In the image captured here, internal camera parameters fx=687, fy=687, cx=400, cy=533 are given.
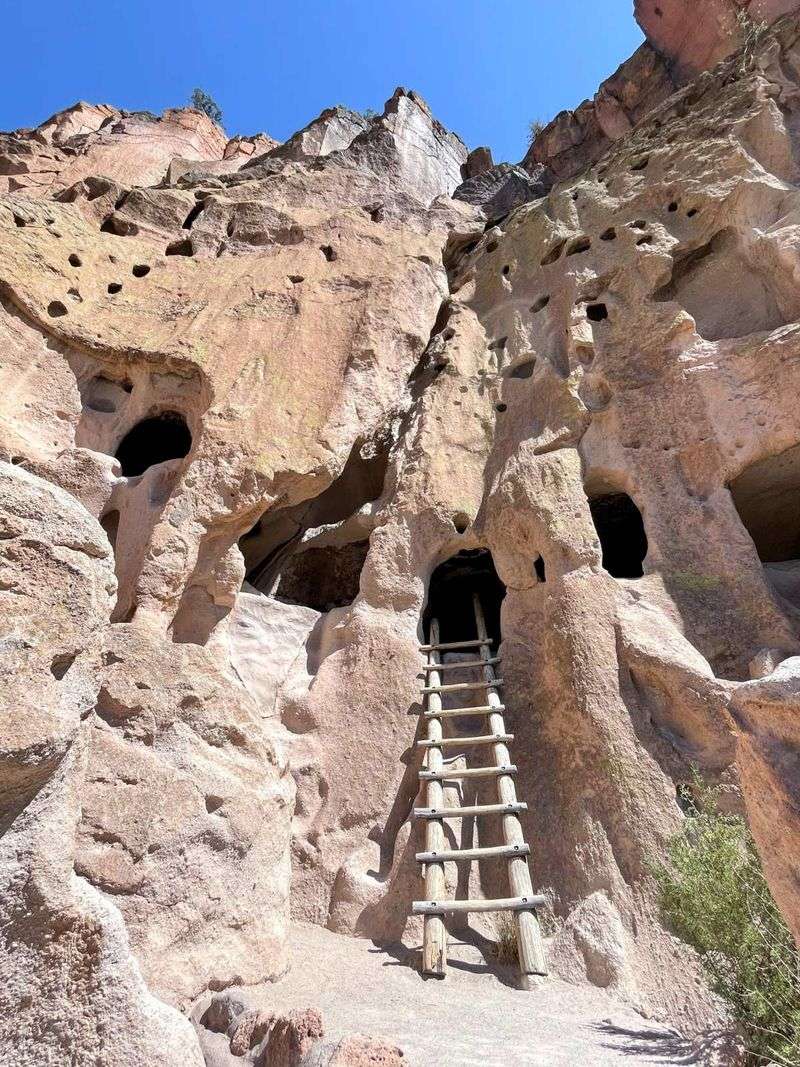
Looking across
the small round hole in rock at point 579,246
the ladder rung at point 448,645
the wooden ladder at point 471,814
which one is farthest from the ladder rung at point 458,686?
the small round hole in rock at point 579,246

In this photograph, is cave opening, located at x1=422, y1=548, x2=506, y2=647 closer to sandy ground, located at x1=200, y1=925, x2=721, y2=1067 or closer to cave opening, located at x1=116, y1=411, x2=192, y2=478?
cave opening, located at x1=116, y1=411, x2=192, y2=478

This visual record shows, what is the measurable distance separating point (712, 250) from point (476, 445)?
3770 mm

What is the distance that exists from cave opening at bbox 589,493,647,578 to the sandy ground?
4840 millimetres

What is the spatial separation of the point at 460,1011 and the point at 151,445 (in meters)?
7.11

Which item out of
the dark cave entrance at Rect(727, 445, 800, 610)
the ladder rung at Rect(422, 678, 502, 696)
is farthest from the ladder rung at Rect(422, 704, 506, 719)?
the dark cave entrance at Rect(727, 445, 800, 610)

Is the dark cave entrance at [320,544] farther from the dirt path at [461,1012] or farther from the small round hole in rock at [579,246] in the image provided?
the dirt path at [461,1012]

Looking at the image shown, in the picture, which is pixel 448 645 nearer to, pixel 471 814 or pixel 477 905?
pixel 471 814

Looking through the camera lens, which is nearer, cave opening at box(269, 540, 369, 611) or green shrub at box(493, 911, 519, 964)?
green shrub at box(493, 911, 519, 964)

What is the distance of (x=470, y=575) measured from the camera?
333 inches

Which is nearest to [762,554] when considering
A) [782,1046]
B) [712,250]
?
[712,250]

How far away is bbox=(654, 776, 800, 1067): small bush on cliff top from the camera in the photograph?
268 centimetres

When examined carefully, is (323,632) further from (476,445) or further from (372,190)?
(372,190)

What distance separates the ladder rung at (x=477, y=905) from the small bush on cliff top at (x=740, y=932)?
0.87 metres

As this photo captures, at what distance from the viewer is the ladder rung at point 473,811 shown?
4770 millimetres
